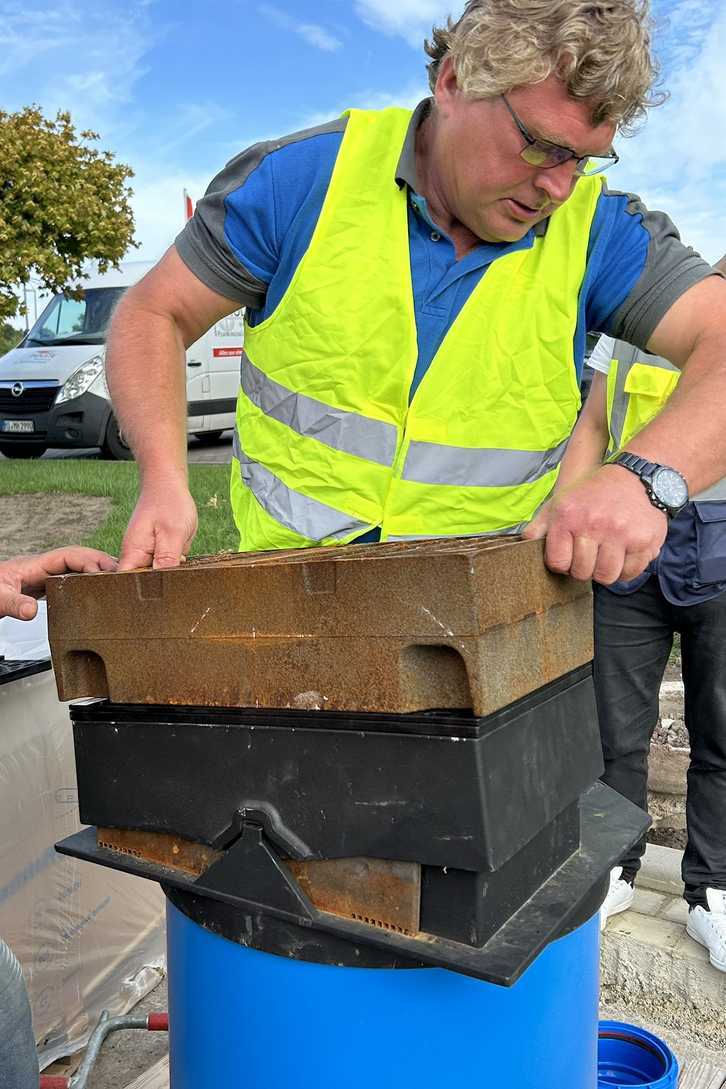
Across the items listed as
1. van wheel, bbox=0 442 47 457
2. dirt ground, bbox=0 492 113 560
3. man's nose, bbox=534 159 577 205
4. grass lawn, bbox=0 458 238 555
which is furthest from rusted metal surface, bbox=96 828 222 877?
van wheel, bbox=0 442 47 457

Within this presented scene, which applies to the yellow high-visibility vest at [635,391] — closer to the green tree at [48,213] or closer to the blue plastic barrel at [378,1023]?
the blue plastic barrel at [378,1023]

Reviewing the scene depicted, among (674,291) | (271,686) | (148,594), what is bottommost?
(271,686)

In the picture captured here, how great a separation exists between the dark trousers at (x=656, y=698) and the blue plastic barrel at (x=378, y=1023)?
59.2 inches

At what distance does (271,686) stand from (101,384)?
9535 mm

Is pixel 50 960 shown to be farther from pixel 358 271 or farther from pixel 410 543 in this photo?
pixel 358 271

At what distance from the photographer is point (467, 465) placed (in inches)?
73.2

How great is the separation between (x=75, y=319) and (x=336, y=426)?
33.1ft

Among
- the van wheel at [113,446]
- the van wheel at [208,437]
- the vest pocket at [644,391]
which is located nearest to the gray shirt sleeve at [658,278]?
the vest pocket at [644,391]

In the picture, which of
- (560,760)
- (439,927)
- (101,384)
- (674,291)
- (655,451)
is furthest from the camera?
(101,384)

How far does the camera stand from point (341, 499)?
186 cm

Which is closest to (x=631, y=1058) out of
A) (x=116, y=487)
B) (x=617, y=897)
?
(x=617, y=897)

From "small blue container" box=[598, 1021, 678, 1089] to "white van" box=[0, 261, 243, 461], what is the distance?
8348 mm

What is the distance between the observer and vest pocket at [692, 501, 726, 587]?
2.65 meters

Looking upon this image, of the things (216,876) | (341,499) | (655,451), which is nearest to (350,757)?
(216,876)
